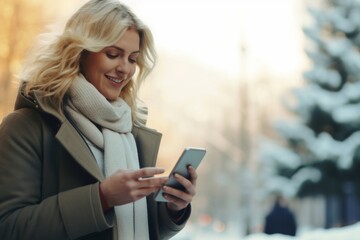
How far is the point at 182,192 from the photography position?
8.04ft

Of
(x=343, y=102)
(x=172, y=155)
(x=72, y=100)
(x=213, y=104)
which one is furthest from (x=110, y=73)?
(x=213, y=104)

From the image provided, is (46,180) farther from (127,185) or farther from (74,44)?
(74,44)

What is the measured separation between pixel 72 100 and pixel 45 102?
0.33 feet

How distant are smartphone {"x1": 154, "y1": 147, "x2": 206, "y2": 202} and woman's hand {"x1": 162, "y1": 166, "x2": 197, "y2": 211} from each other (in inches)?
0.5

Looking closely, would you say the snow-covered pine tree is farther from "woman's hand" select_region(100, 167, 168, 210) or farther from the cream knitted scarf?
"woman's hand" select_region(100, 167, 168, 210)

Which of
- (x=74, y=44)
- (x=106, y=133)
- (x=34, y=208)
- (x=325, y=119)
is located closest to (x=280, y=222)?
(x=325, y=119)

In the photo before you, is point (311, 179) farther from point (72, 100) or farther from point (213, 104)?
point (213, 104)

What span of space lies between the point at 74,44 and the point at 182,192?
53 cm

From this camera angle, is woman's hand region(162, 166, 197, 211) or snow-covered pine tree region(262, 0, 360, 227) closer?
woman's hand region(162, 166, 197, 211)

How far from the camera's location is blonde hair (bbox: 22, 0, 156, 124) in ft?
7.93

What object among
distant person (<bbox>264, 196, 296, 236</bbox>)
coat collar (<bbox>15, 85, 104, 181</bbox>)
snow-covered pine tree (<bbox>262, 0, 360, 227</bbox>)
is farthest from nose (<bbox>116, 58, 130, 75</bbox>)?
snow-covered pine tree (<bbox>262, 0, 360, 227</bbox>)

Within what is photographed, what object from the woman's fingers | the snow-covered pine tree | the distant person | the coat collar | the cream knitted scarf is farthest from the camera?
the snow-covered pine tree

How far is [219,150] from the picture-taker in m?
39.0

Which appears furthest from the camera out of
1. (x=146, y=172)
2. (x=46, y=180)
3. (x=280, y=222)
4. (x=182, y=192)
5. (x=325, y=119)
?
(x=325, y=119)
